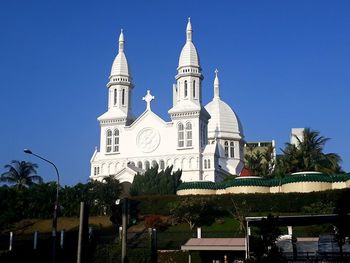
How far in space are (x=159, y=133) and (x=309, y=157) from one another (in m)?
27.5

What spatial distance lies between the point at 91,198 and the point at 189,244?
26.0m

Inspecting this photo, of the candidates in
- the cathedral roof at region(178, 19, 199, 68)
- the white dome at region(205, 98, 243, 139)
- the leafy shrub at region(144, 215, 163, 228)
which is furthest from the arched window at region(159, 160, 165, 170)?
the leafy shrub at region(144, 215, 163, 228)

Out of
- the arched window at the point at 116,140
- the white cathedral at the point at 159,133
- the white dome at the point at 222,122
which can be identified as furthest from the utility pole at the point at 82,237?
the white dome at the point at 222,122

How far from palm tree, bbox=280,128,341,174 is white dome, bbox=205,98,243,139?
3045cm

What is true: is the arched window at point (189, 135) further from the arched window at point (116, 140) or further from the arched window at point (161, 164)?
the arched window at point (116, 140)

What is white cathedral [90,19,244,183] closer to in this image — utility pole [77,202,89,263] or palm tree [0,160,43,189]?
palm tree [0,160,43,189]

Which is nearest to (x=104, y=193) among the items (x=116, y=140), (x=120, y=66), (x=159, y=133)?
(x=159, y=133)

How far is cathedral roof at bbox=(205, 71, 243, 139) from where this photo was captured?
332ft

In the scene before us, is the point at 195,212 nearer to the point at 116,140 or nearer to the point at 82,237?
the point at 82,237

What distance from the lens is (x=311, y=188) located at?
55.4 meters

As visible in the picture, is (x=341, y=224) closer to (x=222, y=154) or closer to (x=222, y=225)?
(x=222, y=225)

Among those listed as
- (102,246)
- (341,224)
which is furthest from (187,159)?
(341,224)

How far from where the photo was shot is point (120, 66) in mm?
89875

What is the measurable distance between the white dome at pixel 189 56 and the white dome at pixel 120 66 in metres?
9.54
